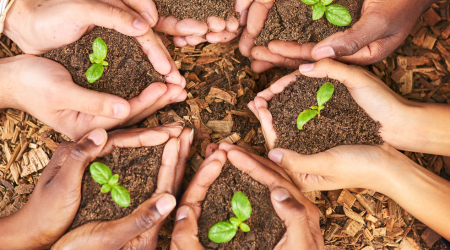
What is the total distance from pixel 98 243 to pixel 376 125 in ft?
7.68

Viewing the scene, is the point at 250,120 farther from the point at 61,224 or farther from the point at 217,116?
the point at 61,224

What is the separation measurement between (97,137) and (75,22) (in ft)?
3.12

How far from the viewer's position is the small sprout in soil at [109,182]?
2123mm

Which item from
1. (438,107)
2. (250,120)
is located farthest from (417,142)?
(250,120)

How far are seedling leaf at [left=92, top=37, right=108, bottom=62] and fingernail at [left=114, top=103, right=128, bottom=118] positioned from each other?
419 millimetres

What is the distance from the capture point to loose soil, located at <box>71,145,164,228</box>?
2.29 meters

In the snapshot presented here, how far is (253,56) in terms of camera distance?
117 inches

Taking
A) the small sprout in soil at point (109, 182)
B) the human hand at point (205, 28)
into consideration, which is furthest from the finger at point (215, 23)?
the small sprout in soil at point (109, 182)

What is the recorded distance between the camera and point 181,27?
9.47ft

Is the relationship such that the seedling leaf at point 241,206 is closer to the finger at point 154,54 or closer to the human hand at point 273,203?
the human hand at point 273,203

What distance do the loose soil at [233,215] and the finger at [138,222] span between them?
1.11ft

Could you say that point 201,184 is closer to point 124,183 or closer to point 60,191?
point 124,183

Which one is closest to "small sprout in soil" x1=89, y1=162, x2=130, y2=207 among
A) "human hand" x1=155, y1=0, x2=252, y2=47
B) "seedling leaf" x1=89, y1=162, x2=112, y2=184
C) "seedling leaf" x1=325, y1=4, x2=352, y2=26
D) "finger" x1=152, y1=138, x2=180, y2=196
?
"seedling leaf" x1=89, y1=162, x2=112, y2=184

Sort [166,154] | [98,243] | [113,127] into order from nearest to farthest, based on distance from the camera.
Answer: [98,243] → [166,154] → [113,127]
